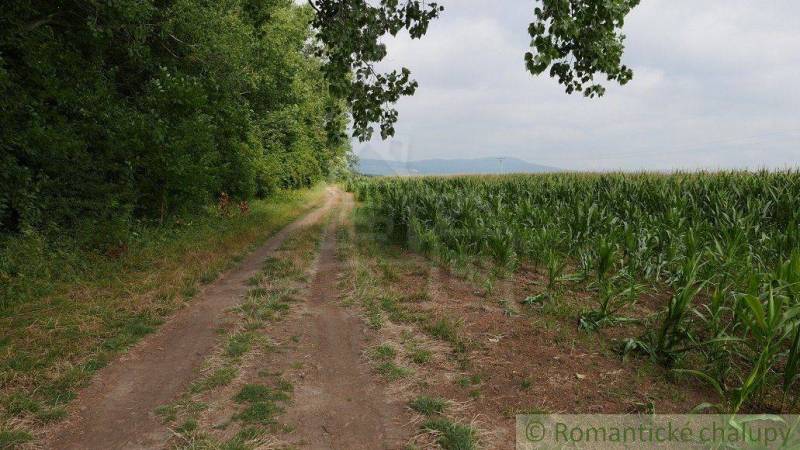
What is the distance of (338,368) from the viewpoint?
4.46 m

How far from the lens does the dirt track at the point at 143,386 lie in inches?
131

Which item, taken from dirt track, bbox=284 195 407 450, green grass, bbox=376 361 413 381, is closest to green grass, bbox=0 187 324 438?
dirt track, bbox=284 195 407 450

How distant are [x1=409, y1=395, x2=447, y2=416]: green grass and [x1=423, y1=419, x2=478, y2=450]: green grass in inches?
5.8

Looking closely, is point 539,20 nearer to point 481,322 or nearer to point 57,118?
point 481,322

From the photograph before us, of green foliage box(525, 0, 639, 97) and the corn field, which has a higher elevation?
green foliage box(525, 0, 639, 97)

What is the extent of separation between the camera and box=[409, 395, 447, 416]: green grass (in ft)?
11.8

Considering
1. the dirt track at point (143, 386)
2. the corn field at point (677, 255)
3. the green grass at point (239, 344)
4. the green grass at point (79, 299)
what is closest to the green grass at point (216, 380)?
the dirt track at point (143, 386)

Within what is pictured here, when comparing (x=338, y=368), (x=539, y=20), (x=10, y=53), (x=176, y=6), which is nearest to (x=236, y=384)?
(x=338, y=368)

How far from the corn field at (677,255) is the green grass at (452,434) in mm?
1726

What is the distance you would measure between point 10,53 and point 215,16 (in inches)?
211

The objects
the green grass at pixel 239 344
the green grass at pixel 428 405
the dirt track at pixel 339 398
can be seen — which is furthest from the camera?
the green grass at pixel 239 344

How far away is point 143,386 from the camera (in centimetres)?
412

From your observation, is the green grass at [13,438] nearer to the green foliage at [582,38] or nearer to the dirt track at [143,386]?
the dirt track at [143,386]

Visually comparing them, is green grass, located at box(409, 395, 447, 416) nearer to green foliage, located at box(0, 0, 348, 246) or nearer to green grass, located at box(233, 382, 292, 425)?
green grass, located at box(233, 382, 292, 425)
